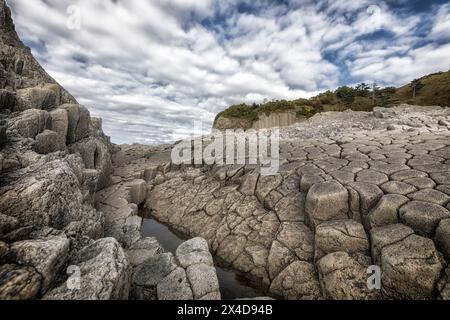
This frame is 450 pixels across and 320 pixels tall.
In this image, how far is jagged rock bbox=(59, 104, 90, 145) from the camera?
10.3 metres

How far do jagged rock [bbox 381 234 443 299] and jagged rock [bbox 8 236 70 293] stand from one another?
6.01 meters

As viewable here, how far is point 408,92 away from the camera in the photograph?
134 ft

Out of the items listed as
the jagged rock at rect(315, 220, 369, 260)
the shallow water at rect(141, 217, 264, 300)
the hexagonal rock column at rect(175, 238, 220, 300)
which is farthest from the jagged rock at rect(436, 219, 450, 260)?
the hexagonal rock column at rect(175, 238, 220, 300)

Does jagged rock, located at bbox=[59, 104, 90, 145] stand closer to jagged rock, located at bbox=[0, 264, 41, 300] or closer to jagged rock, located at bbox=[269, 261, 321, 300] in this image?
jagged rock, located at bbox=[0, 264, 41, 300]

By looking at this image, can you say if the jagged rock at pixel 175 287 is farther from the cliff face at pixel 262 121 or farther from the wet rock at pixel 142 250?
the cliff face at pixel 262 121

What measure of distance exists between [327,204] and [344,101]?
1327 inches

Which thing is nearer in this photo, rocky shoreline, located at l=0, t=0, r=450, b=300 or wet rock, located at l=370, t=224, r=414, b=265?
rocky shoreline, located at l=0, t=0, r=450, b=300

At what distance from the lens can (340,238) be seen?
5.58 metres

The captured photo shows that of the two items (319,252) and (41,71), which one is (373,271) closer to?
(319,252)

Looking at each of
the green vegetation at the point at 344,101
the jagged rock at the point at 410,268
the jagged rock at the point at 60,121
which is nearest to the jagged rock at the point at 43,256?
the jagged rock at the point at 410,268
